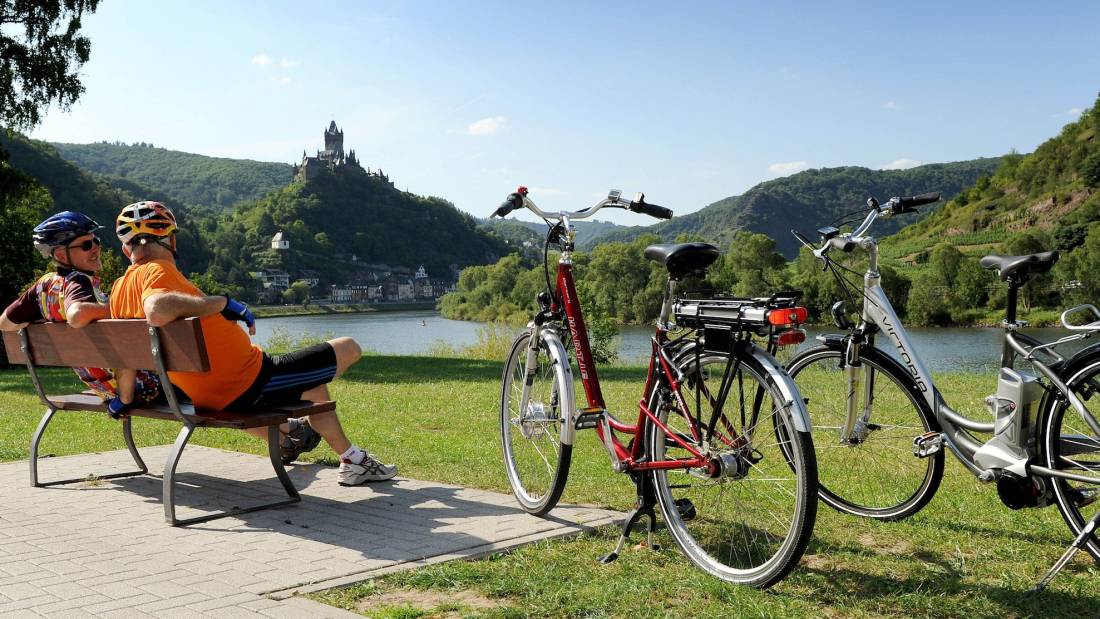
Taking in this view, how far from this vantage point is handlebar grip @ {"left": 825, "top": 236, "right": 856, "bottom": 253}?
397 centimetres

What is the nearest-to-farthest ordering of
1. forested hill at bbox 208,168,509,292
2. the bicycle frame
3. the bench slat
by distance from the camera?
1. the bicycle frame
2. the bench slat
3. forested hill at bbox 208,168,509,292

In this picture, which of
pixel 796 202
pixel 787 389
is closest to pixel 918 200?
pixel 787 389

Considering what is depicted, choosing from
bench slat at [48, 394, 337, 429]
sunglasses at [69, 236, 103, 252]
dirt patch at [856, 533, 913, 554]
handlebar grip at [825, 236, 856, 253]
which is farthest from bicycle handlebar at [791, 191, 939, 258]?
sunglasses at [69, 236, 103, 252]

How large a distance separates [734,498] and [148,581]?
214 cm

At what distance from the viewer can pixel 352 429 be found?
784 cm

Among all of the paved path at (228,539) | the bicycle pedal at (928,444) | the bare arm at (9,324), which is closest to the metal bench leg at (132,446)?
the paved path at (228,539)

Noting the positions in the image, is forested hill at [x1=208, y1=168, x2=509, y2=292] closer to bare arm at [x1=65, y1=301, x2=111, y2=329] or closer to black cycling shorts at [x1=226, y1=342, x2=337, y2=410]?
bare arm at [x1=65, y1=301, x2=111, y2=329]

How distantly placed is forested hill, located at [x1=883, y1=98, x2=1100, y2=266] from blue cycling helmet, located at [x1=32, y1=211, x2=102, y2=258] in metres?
72.2

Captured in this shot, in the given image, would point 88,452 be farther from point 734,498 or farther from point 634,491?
point 734,498

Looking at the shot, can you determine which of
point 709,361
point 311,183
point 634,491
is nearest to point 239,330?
point 634,491

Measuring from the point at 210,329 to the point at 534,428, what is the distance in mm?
1637

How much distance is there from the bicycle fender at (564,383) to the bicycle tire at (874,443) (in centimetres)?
104

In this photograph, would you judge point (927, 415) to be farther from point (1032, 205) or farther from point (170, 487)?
point (1032, 205)

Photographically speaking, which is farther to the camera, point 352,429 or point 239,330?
point 352,429
